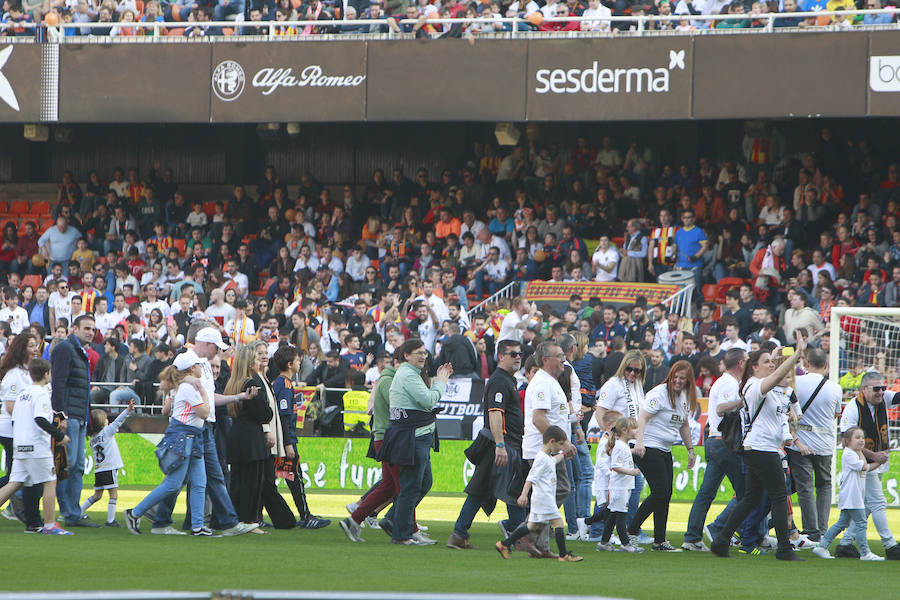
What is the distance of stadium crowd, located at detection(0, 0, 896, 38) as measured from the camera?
76.2ft

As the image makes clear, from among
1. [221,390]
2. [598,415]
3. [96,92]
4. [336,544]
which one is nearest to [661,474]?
[598,415]

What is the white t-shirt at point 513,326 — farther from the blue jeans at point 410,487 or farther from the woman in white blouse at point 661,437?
the blue jeans at point 410,487

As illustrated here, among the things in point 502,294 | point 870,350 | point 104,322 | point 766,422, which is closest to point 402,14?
point 502,294

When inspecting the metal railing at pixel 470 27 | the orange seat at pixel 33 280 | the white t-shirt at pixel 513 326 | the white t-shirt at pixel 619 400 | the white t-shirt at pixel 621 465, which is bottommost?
the white t-shirt at pixel 621 465

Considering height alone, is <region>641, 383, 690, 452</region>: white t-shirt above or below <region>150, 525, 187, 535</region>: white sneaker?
above

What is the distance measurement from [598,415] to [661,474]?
2.72ft

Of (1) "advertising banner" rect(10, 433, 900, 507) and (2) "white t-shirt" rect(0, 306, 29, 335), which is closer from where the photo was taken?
(1) "advertising banner" rect(10, 433, 900, 507)

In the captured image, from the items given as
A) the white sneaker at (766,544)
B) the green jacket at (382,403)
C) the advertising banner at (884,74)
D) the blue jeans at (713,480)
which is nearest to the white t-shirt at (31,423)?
the green jacket at (382,403)

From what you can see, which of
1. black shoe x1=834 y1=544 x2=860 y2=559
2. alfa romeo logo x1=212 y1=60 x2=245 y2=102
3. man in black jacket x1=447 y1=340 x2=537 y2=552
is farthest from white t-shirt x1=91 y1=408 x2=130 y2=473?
alfa romeo logo x1=212 y1=60 x2=245 y2=102

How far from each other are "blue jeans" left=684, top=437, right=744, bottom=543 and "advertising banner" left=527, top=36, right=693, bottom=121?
1185 cm

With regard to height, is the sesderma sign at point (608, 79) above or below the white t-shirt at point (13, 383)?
above

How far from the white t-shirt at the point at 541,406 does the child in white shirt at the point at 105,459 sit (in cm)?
427

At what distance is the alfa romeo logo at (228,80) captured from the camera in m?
25.4

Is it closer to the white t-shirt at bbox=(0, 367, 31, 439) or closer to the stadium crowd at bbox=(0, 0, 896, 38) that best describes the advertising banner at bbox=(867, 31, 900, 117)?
the stadium crowd at bbox=(0, 0, 896, 38)
